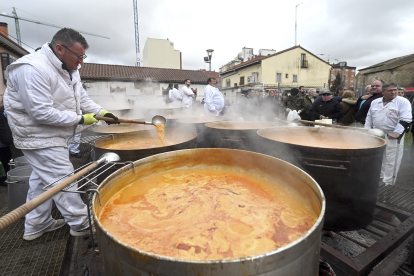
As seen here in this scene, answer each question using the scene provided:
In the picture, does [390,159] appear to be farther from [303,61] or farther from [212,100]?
[303,61]

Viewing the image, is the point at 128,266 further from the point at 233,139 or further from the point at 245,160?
the point at 233,139

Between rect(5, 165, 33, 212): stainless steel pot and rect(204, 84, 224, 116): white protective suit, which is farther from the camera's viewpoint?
rect(204, 84, 224, 116): white protective suit

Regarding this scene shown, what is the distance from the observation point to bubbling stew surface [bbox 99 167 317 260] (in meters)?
1.25

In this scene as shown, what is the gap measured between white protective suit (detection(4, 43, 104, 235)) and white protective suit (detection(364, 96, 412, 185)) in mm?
5822

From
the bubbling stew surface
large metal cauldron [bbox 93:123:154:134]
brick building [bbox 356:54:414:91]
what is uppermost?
brick building [bbox 356:54:414:91]

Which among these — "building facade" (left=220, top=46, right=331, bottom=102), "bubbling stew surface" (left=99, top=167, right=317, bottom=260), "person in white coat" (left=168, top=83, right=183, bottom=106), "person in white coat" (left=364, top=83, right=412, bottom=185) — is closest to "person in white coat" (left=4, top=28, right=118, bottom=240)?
"bubbling stew surface" (left=99, top=167, right=317, bottom=260)

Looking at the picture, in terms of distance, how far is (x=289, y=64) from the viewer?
102 ft

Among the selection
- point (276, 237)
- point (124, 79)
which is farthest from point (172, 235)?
point (124, 79)

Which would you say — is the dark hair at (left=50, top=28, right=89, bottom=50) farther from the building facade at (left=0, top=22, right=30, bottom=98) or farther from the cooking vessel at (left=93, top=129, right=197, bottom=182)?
the building facade at (left=0, top=22, right=30, bottom=98)

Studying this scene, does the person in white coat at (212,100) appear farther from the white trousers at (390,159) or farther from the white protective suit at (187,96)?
the white trousers at (390,159)

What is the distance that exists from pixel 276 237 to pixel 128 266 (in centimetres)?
89

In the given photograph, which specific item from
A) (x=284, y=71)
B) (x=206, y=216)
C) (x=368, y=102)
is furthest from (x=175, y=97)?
(x=284, y=71)

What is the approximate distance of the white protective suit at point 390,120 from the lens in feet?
14.3

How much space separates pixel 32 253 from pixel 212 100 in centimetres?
605
